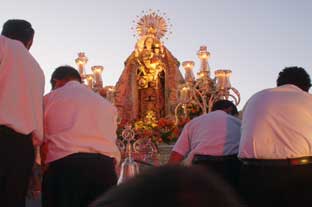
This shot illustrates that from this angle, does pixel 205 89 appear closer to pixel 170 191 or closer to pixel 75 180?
pixel 75 180

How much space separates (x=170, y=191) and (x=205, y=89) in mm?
11621

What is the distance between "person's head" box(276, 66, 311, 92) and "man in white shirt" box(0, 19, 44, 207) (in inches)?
74.0

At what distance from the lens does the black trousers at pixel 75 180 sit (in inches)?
151

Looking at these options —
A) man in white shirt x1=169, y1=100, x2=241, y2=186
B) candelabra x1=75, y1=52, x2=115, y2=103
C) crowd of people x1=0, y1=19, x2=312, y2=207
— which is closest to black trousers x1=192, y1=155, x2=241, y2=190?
man in white shirt x1=169, y1=100, x2=241, y2=186

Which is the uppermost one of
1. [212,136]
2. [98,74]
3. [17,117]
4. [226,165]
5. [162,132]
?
[98,74]

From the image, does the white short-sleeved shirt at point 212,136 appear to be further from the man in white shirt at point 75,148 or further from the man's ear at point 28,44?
the man's ear at point 28,44

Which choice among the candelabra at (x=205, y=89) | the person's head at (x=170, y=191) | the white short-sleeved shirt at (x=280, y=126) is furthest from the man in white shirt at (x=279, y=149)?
the candelabra at (x=205, y=89)

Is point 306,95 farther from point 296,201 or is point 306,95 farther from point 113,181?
point 113,181

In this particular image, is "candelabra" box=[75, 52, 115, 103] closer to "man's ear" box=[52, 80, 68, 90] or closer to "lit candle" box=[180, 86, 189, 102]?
"lit candle" box=[180, 86, 189, 102]

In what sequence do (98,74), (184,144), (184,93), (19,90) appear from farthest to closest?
(98,74) < (184,93) < (184,144) < (19,90)

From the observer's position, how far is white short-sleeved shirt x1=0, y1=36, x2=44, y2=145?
338cm

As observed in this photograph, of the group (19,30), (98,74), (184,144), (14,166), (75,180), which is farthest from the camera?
(98,74)

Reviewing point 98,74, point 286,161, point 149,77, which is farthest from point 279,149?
point 149,77

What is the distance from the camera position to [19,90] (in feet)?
11.4
